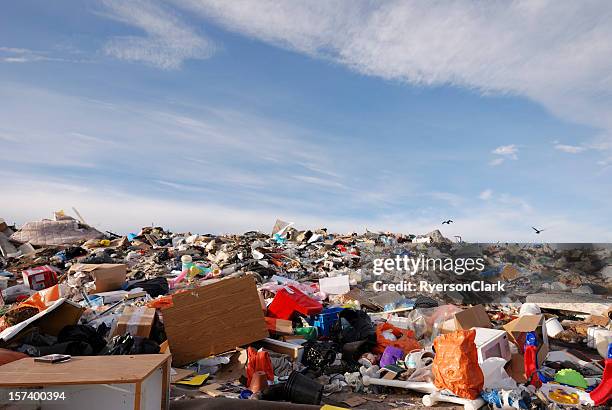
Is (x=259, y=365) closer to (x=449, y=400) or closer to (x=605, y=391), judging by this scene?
(x=449, y=400)

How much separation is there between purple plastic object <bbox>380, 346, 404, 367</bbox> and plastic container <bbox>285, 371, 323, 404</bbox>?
99 centimetres

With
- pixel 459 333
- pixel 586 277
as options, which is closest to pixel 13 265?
pixel 459 333

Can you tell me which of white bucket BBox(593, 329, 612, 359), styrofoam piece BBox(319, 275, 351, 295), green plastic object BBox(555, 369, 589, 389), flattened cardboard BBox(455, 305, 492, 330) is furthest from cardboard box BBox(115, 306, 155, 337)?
white bucket BBox(593, 329, 612, 359)

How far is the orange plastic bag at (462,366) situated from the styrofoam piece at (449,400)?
0.04m

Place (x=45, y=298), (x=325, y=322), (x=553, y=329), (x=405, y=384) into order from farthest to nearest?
(x=45, y=298), (x=553, y=329), (x=325, y=322), (x=405, y=384)

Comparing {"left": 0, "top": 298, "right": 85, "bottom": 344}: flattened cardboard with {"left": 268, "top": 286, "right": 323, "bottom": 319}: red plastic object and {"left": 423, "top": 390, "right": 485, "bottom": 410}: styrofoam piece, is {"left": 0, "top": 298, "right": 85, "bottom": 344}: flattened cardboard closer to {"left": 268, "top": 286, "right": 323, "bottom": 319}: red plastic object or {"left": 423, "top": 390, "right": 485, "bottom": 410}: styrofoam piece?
{"left": 268, "top": 286, "right": 323, "bottom": 319}: red plastic object

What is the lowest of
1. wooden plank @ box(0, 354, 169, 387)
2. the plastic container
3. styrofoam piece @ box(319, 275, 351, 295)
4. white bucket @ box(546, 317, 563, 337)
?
the plastic container

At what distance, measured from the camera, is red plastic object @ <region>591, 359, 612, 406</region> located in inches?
143

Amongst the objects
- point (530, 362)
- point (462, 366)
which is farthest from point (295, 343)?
point (530, 362)

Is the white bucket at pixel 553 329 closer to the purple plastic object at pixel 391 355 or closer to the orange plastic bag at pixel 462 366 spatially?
the purple plastic object at pixel 391 355

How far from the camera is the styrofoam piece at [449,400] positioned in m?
3.46

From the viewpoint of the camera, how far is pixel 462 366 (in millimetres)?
3486

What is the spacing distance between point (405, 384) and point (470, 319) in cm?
166

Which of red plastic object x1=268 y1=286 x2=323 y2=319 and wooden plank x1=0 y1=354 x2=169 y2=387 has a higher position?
red plastic object x1=268 y1=286 x2=323 y2=319
